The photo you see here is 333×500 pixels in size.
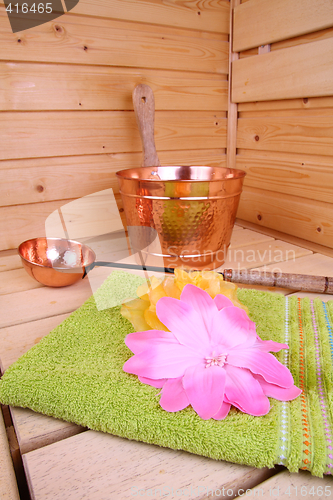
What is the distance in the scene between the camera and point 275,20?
974 mm

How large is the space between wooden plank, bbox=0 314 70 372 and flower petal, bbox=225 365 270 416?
0.32 m

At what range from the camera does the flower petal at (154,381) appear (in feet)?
1.35

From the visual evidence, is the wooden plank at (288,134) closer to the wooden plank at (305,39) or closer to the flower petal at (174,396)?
the wooden plank at (305,39)

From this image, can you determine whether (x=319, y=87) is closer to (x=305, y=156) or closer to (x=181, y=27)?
(x=305, y=156)

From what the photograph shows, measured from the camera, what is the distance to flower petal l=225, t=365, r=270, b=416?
37 cm

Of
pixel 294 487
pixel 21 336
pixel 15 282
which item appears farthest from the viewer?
pixel 15 282

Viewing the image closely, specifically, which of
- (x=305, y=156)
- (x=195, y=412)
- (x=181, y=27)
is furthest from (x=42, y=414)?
(x=181, y=27)

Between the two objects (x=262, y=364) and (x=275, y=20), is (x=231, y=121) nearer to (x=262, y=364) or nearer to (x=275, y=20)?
(x=275, y=20)

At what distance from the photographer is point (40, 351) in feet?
1.58

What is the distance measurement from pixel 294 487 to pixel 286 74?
0.94 m

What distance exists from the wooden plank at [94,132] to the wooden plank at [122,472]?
774 mm

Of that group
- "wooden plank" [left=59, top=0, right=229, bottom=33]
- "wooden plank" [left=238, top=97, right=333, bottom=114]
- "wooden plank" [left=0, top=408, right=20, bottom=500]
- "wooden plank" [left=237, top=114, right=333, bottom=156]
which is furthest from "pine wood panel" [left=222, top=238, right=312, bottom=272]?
"wooden plank" [left=59, top=0, right=229, bottom=33]

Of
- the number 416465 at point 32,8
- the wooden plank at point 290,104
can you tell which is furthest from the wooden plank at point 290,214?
the number 416465 at point 32,8

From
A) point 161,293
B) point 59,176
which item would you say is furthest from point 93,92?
point 161,293
